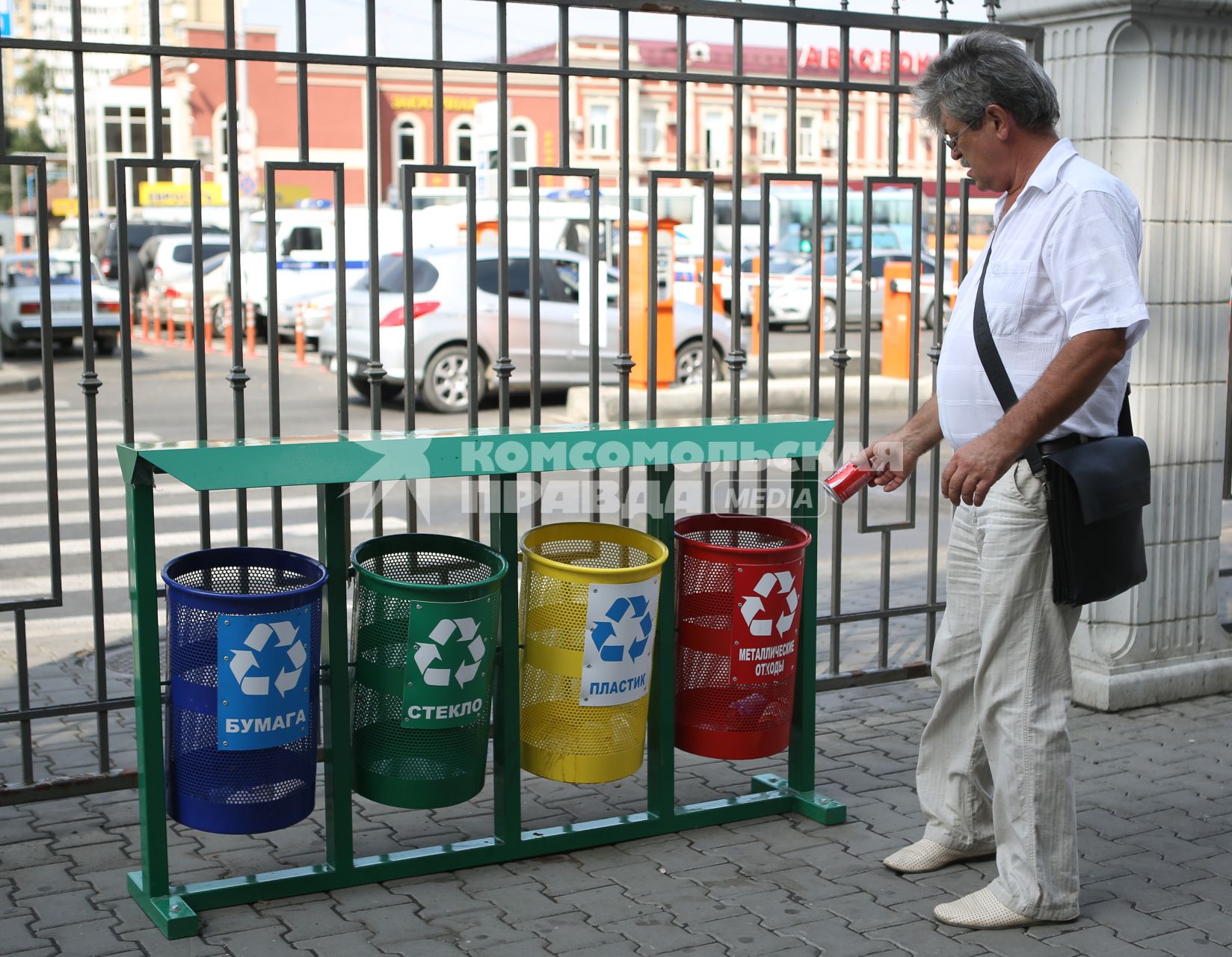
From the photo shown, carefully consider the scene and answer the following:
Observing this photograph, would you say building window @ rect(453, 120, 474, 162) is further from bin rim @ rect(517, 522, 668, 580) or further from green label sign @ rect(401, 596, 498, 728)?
green label sign @ rect(401, 596, 498, 728)

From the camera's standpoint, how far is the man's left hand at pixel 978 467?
10.9 ft

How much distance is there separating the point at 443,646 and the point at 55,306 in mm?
18318

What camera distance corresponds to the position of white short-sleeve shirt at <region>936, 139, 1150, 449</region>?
3283mm

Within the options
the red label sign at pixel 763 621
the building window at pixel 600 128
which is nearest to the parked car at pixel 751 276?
the red label sign at pixel 763 621

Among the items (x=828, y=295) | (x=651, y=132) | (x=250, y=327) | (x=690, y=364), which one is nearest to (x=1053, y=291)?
(x=690, y=364)

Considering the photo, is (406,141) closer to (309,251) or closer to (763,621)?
(309,251)

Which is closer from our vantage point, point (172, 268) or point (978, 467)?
point (978, 467)

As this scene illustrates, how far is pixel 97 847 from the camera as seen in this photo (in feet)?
13.1

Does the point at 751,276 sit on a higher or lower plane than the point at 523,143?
lower

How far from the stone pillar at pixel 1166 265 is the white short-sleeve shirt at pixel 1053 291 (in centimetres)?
187

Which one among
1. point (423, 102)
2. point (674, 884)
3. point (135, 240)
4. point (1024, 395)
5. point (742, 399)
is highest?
point (423, 102)

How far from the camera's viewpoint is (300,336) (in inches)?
833

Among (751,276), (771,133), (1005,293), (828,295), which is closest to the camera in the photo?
(1005,293)

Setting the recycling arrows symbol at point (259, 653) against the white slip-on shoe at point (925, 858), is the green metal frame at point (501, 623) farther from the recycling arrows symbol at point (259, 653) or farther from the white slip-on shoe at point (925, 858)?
the white slip-on shoe at point (925, 858)
